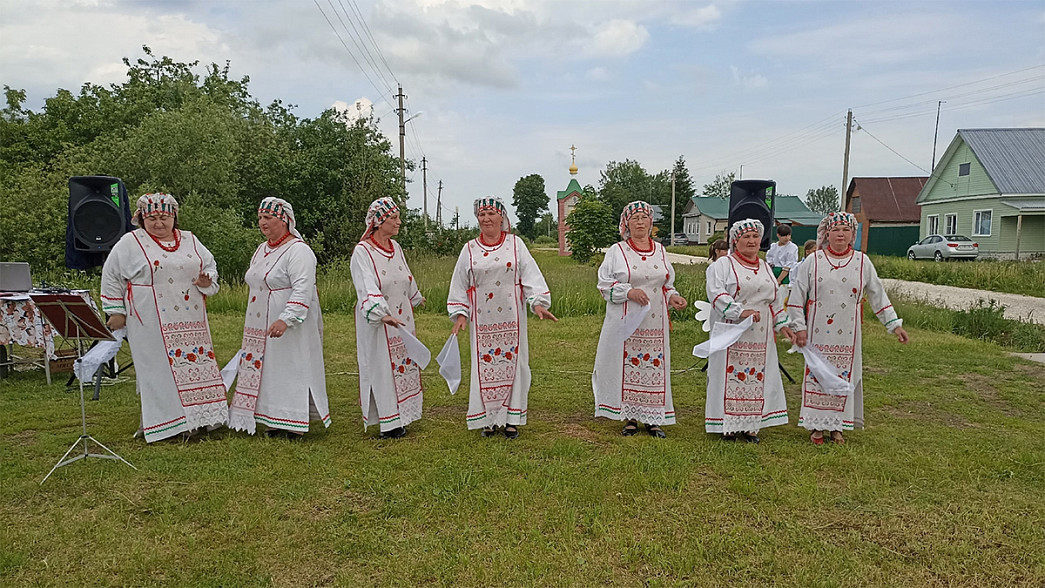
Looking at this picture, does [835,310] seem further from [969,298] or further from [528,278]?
[969,298]

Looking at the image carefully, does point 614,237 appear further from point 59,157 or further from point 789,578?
point 789,578

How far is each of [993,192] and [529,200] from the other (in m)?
51.8

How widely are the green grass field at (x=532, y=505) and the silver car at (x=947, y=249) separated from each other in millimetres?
21939

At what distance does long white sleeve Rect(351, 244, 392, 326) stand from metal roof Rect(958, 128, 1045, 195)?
93.0ft

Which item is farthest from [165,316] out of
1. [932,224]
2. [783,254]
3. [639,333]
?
[932,224]

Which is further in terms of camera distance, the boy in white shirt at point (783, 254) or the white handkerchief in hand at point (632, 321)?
the boy in white shirt at point (783, 254)

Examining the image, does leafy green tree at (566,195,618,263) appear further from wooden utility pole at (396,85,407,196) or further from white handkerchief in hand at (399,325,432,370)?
white handkerchief in hand at (399,325,432,370)

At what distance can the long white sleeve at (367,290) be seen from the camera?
15.2 ft

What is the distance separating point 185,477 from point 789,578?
138 inches

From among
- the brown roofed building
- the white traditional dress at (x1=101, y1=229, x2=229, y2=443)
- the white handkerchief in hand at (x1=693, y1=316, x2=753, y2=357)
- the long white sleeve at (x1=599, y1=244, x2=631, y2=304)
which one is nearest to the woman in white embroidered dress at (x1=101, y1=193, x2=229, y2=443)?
the white traditional dress at (x1=101, y1=229, x2=229, y2=443)

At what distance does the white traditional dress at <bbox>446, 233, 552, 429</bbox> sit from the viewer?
15.9 ft

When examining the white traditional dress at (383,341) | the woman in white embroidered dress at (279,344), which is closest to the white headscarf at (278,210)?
the woman in white embroidered dress at (279,344)

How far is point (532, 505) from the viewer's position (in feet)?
12.3

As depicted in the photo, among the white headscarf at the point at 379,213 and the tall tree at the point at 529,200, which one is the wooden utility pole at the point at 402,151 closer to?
the white headscarf at the point at 379,213
